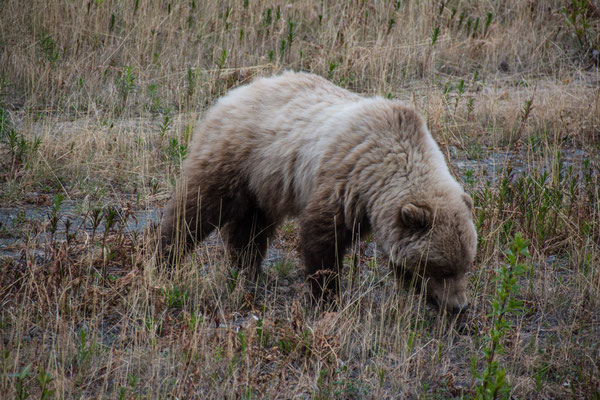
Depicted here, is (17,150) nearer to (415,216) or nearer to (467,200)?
(415,216)

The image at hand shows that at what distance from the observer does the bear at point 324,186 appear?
15.2 ft

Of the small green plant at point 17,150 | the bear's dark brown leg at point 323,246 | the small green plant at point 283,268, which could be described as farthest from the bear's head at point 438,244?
the small green plant at point 17,150

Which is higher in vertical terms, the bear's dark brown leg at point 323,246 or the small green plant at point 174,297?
the bear's dark brown leg at point 323,246

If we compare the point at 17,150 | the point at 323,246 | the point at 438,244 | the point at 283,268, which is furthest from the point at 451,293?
the point at 17,150

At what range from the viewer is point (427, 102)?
8.63 metres

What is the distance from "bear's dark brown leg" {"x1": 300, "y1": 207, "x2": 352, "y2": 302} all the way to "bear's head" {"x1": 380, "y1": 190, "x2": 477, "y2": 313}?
34cm

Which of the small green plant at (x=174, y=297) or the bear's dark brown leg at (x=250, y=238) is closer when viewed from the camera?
the small green plant at (x=174, y=297)

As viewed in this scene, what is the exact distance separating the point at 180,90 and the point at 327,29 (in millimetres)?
2784

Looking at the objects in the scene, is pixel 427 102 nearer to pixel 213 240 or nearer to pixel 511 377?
pixel 213 240

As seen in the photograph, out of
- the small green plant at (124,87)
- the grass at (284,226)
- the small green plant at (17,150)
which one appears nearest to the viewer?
the grass at (284,226)

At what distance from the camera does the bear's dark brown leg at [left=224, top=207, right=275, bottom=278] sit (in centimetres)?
577

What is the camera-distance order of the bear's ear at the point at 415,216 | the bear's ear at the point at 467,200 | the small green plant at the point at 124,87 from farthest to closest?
the small green plant at the point at 124,87 → the bear's ear at the point at 467,200 → the bear's ear at the point at 415,216

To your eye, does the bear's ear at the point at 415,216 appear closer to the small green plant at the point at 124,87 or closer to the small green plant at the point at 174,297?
the small green plant at the point at 174,297

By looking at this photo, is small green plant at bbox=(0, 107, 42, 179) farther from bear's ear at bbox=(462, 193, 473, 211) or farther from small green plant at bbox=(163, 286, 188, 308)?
bear's ear at bbox=(462, 193, 473, 211)
